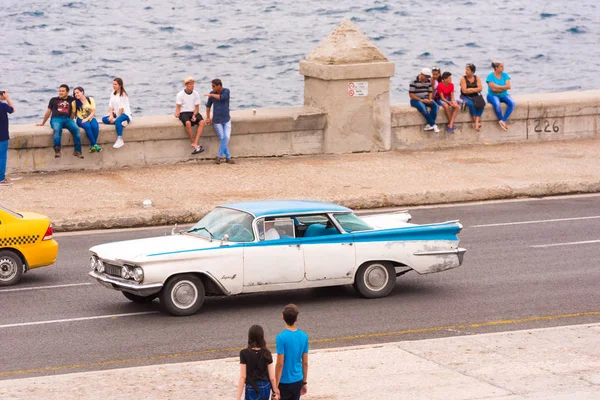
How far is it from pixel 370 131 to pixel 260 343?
1647 cm

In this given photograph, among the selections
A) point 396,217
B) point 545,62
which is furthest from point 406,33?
point 396,217

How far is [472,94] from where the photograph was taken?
26344mm

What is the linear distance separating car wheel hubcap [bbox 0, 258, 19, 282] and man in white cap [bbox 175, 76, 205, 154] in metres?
8.30

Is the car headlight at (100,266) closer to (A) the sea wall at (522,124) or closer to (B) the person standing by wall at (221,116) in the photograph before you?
(B) the person standing by wall at (221,116)

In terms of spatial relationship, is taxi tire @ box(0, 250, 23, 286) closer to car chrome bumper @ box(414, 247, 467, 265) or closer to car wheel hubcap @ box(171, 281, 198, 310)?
car wheel hubcap @ box(171, 281, 198, 310)

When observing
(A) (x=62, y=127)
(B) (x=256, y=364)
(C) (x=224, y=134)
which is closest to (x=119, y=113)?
(A) (x=62, y=127)

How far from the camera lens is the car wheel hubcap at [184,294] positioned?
47.6 feet

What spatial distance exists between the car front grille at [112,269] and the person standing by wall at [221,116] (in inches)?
374

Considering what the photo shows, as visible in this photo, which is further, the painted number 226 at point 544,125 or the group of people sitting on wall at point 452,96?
the painted number 226 at point 544,125

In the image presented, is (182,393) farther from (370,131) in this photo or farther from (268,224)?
(370,131)

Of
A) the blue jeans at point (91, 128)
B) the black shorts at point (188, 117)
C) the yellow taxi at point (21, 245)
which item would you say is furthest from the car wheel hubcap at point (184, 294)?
the black shorts at point (188, 117)

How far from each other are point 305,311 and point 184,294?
1617 mm

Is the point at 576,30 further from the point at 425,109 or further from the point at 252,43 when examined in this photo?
Result: the point at 425,109

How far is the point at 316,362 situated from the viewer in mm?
12227
